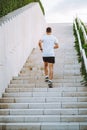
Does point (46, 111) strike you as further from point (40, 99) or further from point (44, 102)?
point (40, 99)

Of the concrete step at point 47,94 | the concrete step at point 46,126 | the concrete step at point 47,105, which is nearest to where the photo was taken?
the concrete step at point 46,126

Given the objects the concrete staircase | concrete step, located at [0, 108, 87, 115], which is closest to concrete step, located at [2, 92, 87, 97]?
the concrete staircase

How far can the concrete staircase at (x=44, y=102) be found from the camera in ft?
36.5

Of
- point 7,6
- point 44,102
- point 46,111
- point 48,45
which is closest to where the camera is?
point 46,111

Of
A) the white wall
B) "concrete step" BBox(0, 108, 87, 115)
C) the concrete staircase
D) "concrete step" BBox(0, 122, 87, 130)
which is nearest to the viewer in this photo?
"concrete step" BBox(0, 122, 87, 130)

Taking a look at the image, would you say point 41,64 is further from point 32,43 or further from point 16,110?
point 16,110

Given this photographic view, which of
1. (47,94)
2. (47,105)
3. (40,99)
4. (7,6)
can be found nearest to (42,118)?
(47,105)

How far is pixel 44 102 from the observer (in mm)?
12695

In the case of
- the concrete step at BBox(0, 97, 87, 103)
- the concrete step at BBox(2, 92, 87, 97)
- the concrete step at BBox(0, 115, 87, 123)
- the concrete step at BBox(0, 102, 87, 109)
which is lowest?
the concrete step at BBox(0, 115, 87, 123)

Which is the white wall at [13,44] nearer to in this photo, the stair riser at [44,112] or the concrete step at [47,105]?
the concrete step at [47,105]

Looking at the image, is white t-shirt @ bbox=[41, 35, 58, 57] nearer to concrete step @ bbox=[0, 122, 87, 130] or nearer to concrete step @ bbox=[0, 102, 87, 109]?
concrete step @ bbox=[0, 102, 87, 109]

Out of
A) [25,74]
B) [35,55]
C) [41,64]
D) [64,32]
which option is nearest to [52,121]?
[25,74]

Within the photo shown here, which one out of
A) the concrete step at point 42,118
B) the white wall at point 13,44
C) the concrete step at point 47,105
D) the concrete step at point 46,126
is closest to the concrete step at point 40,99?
the concrete step at point 47,105

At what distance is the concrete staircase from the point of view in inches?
438
